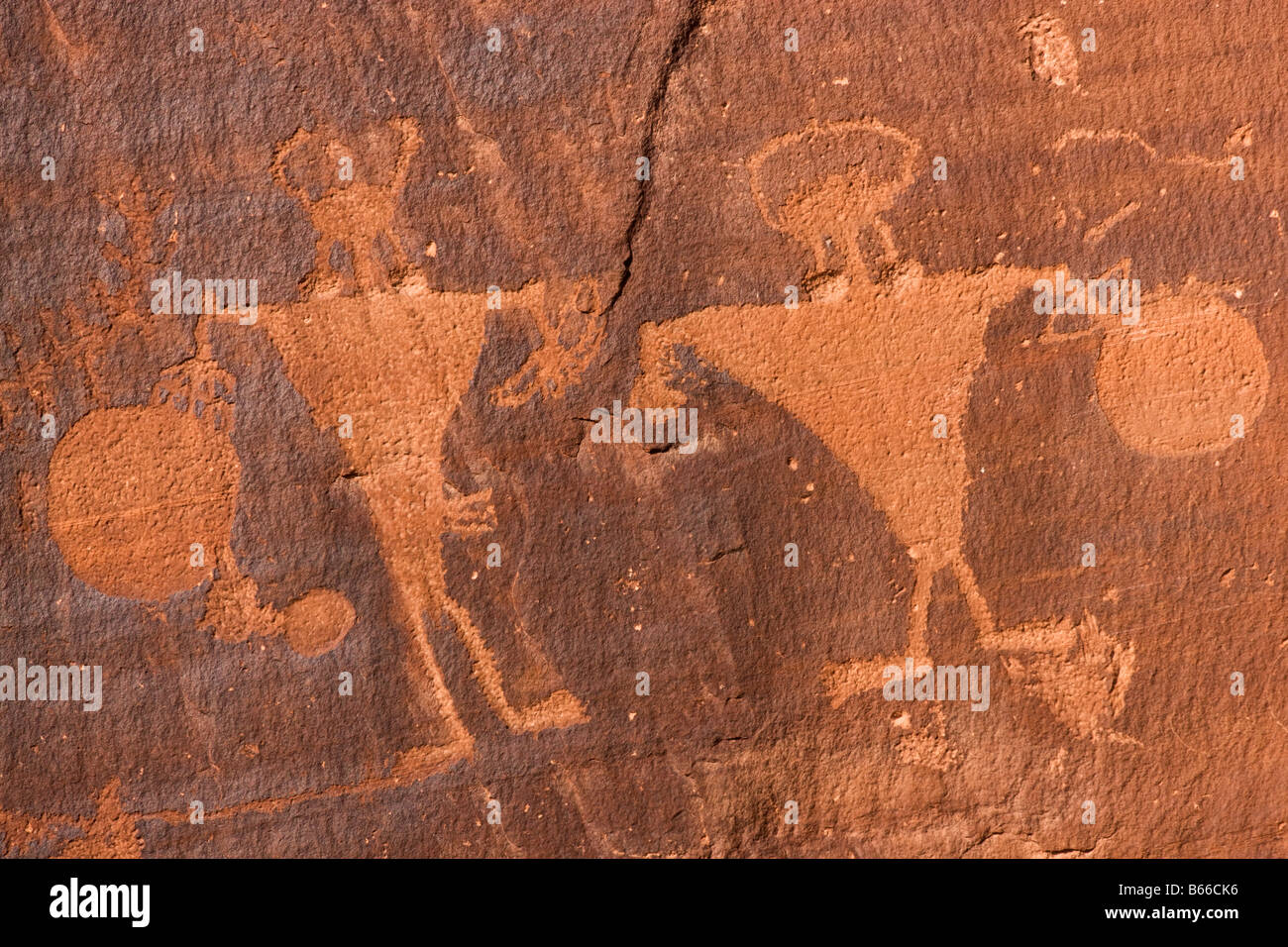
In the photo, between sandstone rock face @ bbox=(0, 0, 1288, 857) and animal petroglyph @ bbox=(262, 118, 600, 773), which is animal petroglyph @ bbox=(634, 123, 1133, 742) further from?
animal petroglyph @ bbox=(262, 118, 600, 773)

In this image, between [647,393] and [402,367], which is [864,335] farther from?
[402,367]

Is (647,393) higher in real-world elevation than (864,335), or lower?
lower

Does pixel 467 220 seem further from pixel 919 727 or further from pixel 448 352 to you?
pixel 919 727

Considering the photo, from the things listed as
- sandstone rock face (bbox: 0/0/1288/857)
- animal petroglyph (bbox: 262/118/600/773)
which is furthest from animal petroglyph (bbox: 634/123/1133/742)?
animal petroglyph (bbox: 262/118/600/773)

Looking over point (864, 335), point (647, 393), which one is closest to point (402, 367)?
point (647, 393)

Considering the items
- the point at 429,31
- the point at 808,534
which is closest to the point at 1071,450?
the point at 808,534

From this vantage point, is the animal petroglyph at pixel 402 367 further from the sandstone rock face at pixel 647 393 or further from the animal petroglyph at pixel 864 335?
the animal petroglyph at pixel 864 335
